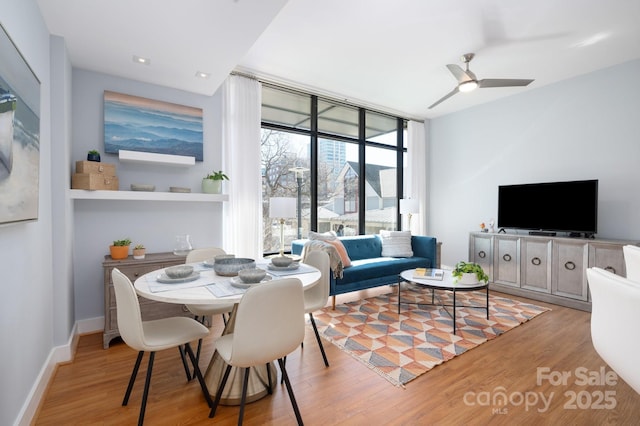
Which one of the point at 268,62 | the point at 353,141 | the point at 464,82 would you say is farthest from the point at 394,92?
the point at 268,62

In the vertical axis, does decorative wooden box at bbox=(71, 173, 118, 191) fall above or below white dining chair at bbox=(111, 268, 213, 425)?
above

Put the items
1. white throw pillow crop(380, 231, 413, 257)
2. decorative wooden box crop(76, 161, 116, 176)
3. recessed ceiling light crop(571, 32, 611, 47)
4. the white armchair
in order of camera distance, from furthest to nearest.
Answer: white throw pillow crop(380, 231, 413, 257) < recessed ceiling light crop(571, 32, 611, 47) < decorative wooden box crop(76, 161, 116, 176) < the white armchair

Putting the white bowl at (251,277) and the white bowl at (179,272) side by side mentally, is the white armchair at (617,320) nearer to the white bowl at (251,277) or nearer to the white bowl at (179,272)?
the white bowl at (251,277)

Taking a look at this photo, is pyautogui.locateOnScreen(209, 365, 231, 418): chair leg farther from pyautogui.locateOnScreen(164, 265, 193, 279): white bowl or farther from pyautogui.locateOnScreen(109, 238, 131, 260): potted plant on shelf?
pyautogui.locateOnScreen(109, 238, 131, 260): potted plant on shelf

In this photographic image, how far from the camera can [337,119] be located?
5.15 meters

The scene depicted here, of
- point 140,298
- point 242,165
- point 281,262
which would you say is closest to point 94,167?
point 140,298

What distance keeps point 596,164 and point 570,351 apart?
9.24 feet

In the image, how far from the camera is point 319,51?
11.5ft

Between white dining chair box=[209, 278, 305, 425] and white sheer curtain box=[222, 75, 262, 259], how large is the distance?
7.68 feet

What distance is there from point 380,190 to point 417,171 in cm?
88

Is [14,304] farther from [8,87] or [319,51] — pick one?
[319,51]

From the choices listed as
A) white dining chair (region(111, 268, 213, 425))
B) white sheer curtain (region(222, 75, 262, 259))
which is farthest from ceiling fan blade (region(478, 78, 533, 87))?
white dining chair (region(111, 268, 213, 425))

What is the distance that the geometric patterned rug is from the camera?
8.02 feet

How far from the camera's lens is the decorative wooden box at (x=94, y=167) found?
2.77 meters
